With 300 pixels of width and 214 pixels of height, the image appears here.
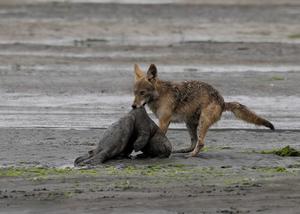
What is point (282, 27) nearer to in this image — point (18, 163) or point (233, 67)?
point (233, 67)

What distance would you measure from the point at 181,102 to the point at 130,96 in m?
7.32

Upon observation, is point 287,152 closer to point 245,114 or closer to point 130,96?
point 245,114

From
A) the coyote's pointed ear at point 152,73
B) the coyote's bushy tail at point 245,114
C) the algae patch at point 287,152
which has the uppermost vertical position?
the coyote's pointed ear at point 152,73

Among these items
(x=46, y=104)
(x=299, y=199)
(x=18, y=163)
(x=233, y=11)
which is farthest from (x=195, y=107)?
(x=233, y=11)

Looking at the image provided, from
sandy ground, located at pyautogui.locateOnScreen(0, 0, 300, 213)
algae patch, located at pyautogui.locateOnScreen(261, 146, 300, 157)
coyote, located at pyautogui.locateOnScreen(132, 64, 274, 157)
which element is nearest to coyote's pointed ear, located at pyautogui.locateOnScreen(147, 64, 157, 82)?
coyote, located at pyautogui.locateOnScreen(132, 64, 274, 157)

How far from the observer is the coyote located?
1448 cm

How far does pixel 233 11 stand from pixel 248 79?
1490 cm

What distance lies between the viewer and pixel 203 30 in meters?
34.4

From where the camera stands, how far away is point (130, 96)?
21906mm

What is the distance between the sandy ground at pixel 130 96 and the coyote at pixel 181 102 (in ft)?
1.54

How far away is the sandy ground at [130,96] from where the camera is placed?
11.8 metres

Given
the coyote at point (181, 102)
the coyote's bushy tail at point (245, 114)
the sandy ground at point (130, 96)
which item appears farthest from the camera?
the coyote's bushy tail at point (245, 114)

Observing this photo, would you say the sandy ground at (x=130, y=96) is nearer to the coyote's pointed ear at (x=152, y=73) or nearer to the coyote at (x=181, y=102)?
the coyote at (x=181, y=102)

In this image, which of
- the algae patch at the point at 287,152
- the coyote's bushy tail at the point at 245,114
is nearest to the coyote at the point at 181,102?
the coyote's bushy tail at the point at 245,114
